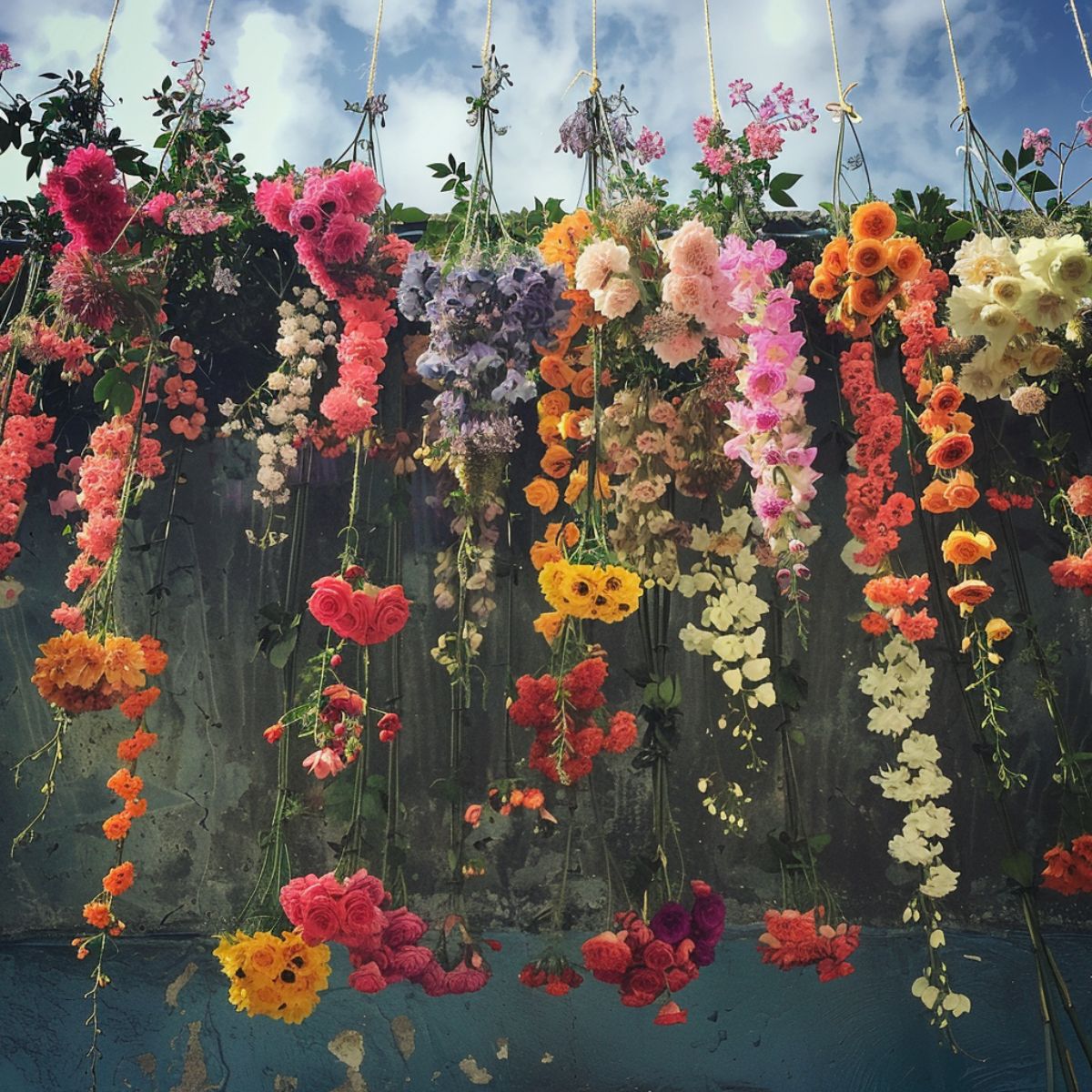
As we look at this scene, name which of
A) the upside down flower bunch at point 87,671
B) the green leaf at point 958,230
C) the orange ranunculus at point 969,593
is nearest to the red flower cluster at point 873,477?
the orange ranunculus at point 969,593

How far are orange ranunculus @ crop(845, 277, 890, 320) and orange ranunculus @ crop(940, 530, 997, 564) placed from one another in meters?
0.49

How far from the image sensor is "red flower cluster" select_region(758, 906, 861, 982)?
1812 mm

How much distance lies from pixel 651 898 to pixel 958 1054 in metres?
0.79

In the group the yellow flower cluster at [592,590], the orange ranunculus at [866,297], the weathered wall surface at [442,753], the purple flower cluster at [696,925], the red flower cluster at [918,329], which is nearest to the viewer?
the yellow flower cluster at [592,590]

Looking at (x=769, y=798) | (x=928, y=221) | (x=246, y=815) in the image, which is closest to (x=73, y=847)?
(x=246, y=815)

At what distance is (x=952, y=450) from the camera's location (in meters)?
1.86

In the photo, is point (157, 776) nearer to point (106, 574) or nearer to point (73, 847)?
point (73, 847)

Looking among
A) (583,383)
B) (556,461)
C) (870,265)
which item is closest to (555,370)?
(583,383)

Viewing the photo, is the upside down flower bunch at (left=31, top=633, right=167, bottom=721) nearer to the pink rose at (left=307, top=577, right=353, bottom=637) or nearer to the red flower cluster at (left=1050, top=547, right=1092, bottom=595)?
the pink rose at (left=307, top=577, right=353, bottom=637)

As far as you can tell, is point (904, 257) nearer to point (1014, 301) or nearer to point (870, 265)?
point (870, 265)

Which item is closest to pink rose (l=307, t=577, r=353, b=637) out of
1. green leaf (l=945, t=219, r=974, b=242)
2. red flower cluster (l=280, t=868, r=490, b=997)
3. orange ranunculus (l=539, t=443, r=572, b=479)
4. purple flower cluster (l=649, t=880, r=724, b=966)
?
red flower cluster (l=280, t=868, r=490, b=997)

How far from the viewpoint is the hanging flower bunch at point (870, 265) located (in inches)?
72.5

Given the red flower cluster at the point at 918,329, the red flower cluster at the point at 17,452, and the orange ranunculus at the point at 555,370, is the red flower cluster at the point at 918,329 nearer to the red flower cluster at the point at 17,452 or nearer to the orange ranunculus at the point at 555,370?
the orange ranunculus at the point at 555,370

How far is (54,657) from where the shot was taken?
1761 millimetres
